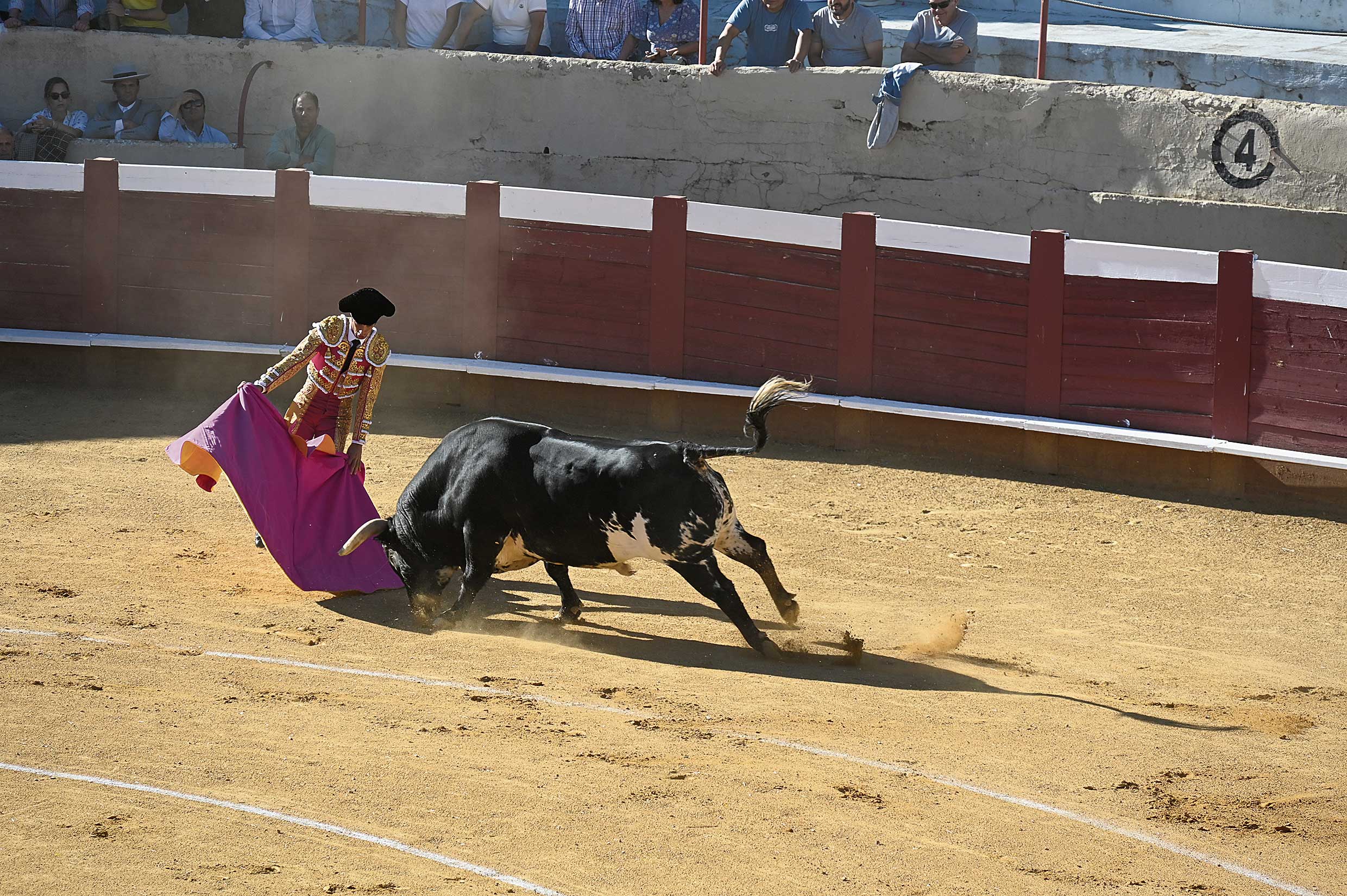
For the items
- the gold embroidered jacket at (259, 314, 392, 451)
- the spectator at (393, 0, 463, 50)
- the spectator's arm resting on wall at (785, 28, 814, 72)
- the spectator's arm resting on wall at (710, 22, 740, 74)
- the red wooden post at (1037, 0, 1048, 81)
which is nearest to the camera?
the gold embroidered jacket at (259, 314, 392, 451)

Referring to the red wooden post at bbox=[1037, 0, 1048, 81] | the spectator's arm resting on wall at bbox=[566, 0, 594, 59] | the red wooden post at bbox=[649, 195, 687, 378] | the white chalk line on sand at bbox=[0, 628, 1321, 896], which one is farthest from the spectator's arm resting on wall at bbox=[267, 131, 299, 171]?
the white chalk line on sand at bbox=[0, 628, 1321, 896]

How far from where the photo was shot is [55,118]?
10.7m

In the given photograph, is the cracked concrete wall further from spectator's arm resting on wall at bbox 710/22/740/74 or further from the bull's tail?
the bull's tail

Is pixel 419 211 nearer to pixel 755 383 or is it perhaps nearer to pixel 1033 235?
pixel 755 383

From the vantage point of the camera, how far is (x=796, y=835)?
3936mm

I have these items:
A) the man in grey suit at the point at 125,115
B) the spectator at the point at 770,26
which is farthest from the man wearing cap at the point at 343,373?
the man in grey suit at the point at 125,115

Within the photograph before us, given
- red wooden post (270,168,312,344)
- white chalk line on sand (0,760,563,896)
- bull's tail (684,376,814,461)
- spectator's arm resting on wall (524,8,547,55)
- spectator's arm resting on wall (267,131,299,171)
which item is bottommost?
white chalk line on sand (0,760,563,896)

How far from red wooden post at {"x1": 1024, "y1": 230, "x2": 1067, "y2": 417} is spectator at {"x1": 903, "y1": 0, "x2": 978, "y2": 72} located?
197cm

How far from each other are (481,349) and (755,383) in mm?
1747

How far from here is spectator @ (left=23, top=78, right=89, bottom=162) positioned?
10.6 m

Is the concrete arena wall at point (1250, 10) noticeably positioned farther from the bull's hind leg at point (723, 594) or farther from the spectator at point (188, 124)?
the bull's hind leg at point (723, 594)

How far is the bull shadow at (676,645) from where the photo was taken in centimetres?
521

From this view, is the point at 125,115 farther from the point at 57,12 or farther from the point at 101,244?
the point at 101,244

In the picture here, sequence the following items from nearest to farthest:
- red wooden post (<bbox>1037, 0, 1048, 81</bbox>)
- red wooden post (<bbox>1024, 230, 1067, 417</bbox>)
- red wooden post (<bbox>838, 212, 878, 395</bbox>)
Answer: red wooden post (<bbox>1024, 230, 1067, 417</bbox>)
red wooden post (<bbox>838, 212, 878, 395</bbox>)
red wooden post (<bbox>1037, 0, 1048, 81</bbox>)
